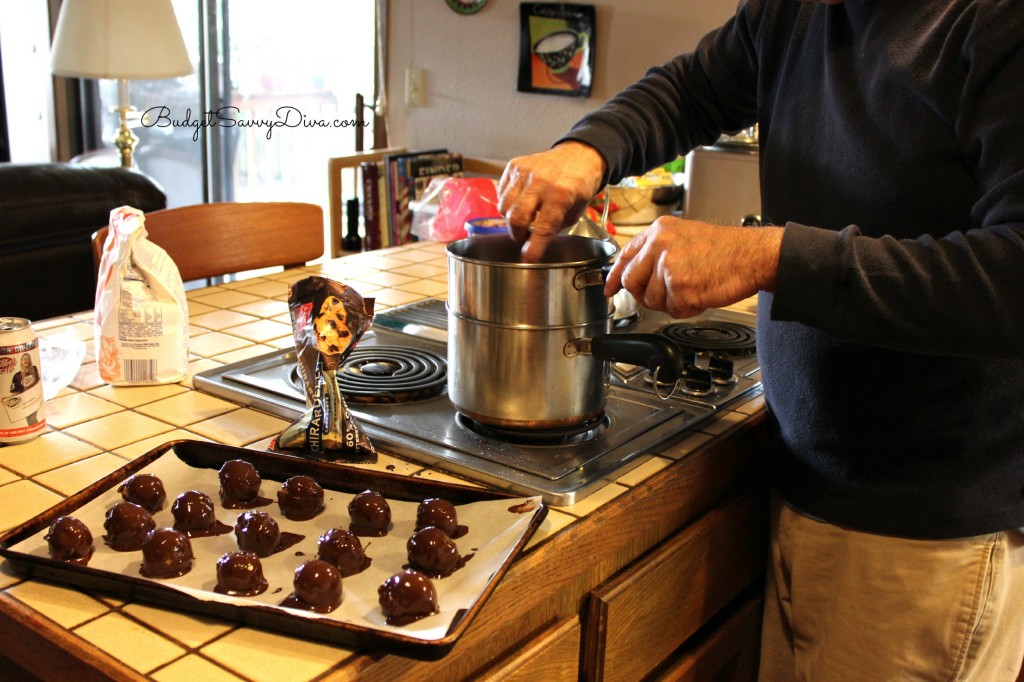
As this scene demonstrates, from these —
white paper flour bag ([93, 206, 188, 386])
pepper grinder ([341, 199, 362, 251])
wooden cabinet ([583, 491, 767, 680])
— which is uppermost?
white paper flour bag ([93, 206, 188, 386])

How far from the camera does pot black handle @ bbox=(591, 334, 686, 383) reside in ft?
3.14

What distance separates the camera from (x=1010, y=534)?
1.02 metres

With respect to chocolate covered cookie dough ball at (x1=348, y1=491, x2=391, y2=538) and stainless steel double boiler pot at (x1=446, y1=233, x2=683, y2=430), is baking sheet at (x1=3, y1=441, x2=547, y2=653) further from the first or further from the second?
stainless steel double boiler pot at (x1=446, y1=233, x2=683, y2=430)

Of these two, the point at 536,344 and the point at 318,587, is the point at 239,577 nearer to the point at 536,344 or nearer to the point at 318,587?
the point at 318,587

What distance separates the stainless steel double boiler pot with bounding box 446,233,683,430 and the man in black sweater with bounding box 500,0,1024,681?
0.06 m

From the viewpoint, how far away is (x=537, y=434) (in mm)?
1046

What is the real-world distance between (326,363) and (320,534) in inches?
8.8

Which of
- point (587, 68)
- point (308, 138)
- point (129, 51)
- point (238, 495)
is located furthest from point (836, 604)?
point (308, 138)

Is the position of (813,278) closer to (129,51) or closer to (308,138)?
(129,51)

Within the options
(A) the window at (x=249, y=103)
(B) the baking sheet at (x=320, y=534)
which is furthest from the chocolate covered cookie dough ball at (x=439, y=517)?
(A) the window at (x=249, y=103)

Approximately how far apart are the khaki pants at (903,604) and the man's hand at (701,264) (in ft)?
1.16

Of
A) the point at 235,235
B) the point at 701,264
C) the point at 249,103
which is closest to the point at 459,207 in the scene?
the point at 235,235

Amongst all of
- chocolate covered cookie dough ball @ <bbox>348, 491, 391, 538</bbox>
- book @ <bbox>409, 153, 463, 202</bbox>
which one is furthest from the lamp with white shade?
chocolate covered cookie dough ball @ <bbox>348, 491, 391, 538</bbox>

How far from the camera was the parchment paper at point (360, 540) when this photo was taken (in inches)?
28.0
